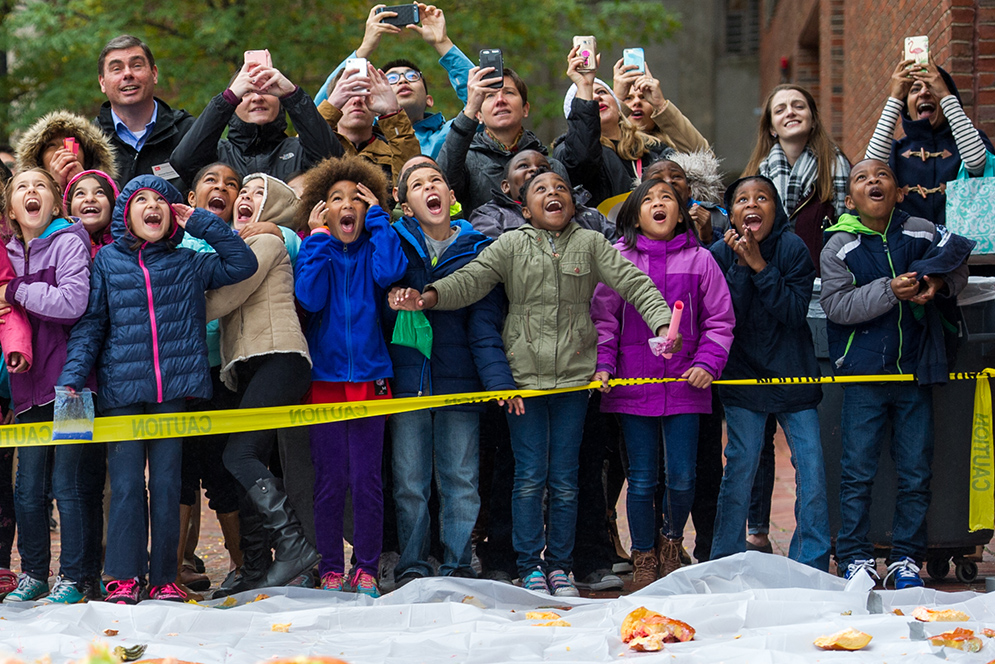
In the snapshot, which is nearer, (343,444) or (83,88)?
(343,444)

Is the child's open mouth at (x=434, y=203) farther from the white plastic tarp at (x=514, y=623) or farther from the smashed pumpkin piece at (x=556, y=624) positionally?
the smashed pumpkin piece at (x=556, y=624)

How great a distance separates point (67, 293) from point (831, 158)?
407 cm

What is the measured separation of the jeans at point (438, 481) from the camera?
5.34 m

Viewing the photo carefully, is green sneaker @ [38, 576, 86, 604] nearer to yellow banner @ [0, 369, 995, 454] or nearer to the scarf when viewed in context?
yellow banner @ [0, 369, 995, 454]

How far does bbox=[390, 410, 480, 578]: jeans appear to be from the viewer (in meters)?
5.34

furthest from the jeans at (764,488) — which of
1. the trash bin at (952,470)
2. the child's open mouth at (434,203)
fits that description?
the child's open mouth at (434,203)

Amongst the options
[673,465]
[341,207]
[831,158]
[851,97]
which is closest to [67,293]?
[341,207]

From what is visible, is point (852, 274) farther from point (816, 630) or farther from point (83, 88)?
point (83, 88)

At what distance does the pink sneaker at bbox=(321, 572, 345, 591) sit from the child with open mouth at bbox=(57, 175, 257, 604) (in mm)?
661

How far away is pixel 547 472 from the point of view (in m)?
5.43

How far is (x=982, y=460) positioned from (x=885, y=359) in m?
0.74

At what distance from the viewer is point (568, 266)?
538cm

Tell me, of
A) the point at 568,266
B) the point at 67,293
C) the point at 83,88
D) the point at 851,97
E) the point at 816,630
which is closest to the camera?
the point at 816,630

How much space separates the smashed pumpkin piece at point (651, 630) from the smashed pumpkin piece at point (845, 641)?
0.49 m
